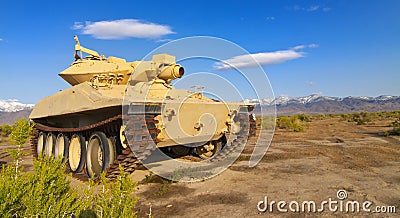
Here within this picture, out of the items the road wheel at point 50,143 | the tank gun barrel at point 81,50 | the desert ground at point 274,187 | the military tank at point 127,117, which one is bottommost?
the desert ground at point 274,187

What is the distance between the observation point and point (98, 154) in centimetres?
808

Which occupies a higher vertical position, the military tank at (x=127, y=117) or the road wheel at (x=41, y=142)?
the military tank at (x=127, y=117)

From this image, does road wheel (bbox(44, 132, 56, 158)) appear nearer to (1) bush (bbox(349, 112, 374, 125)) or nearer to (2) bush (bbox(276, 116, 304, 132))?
(2) bush (bbox(276, 116, 304, 132))

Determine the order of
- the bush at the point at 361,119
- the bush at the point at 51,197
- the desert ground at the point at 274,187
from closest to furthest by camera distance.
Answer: the bush at the point at 51,197, the desert ground at the point at 274,187, the bush at the point at 361,119

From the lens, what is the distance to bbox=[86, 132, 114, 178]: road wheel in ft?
24.5

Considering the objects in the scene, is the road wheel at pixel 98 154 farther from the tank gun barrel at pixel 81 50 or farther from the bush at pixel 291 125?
the bush at pixel 291 125

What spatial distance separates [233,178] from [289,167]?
2279 mm

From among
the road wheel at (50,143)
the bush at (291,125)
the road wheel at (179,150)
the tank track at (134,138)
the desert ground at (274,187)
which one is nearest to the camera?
the desert ground at (274,187)

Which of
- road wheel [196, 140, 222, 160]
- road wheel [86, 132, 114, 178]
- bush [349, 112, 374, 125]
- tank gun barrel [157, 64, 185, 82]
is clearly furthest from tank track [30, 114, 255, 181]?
bush [349, 112, 374, 125]

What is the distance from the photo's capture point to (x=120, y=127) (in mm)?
7098

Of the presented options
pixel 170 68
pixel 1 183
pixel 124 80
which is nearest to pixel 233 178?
pixel 170 68

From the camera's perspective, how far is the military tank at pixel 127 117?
6.77m

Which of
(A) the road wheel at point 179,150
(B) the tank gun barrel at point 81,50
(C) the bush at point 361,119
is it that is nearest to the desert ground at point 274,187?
(A) the road wheel at point 179,150

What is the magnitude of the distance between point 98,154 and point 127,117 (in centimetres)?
217
